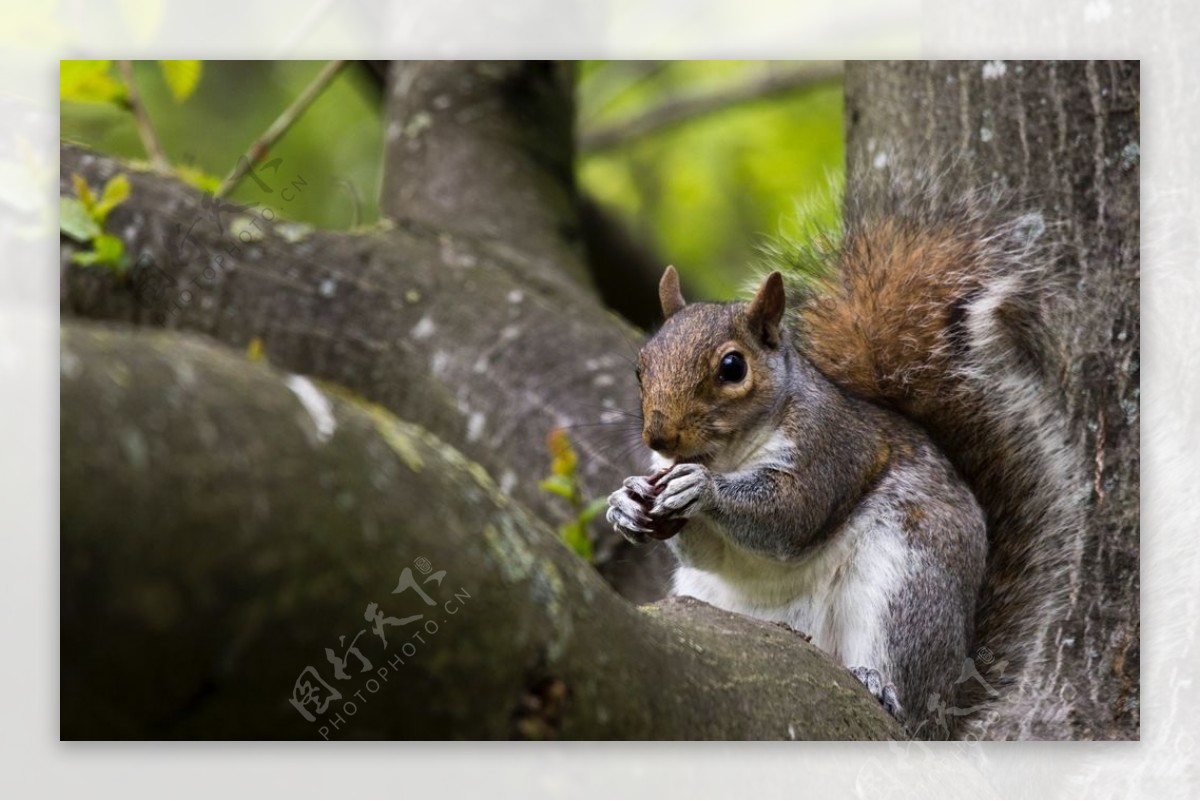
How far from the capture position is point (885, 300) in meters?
2.58

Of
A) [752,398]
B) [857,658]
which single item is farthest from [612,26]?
[857,658]

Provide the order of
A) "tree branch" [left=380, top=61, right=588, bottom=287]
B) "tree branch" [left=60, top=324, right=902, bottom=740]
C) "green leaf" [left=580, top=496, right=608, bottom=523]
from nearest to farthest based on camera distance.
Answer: "tree branch" [left=60, top=324, right=902, bottom=740] → "green leaf" [left=580, top=496, right=608, bottom=523] → "tree branch" [left=380, top=61, right=588, bottom=287]

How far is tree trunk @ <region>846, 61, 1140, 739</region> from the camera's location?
251cm

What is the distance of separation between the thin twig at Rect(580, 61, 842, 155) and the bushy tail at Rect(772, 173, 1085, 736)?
3.08 feet

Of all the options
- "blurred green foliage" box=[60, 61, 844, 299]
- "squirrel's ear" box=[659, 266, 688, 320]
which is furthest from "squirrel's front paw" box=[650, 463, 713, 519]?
"blurred green foliage" box=[60, 61, 844, 299]

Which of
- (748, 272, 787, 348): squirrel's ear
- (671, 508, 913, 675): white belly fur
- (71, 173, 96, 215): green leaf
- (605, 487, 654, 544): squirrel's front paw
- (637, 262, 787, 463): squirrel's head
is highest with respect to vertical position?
(71, 173, 96, 215): green leaf

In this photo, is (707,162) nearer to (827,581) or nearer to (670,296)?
(670,296)

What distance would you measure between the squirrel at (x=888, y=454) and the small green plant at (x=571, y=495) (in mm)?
289

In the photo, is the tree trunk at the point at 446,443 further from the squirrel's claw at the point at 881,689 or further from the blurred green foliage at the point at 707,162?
the blurred green foliage at the point at 707,162

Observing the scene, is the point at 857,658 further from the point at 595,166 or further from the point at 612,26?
the point at 595,166

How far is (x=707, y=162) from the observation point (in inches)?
173

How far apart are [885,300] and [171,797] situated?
5.53ft

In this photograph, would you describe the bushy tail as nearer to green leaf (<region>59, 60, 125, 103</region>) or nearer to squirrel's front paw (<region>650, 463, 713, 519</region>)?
squirrel's front paw (<region>650, 463, 713, 519</region>)

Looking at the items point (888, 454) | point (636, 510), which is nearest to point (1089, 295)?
point (888, 454)
